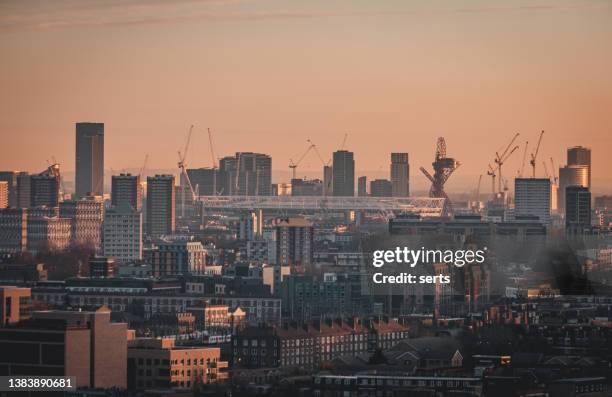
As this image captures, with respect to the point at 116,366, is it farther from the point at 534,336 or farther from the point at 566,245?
the point at 566,245

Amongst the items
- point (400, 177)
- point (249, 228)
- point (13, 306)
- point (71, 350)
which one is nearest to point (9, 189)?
point (249, 228)

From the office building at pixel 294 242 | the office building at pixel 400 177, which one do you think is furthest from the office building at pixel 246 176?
the office building at pixel 294 242

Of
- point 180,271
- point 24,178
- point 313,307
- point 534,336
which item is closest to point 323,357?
point 534,336

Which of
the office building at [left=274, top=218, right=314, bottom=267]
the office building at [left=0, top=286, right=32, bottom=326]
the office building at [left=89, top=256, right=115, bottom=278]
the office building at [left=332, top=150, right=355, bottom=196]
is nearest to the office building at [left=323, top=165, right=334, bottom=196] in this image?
the office building at [left=332, top=150, right=355, bottom=196]

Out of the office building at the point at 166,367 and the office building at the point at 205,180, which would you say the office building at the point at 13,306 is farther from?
the office building at the point at 205,180

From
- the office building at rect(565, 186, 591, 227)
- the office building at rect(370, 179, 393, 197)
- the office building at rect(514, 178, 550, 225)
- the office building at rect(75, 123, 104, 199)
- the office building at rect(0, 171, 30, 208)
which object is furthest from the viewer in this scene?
the office building at rect(370, 179, 393, 197)

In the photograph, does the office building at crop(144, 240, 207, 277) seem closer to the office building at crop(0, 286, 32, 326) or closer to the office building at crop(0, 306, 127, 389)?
the office building at crop(0, 286, 32, 326)
